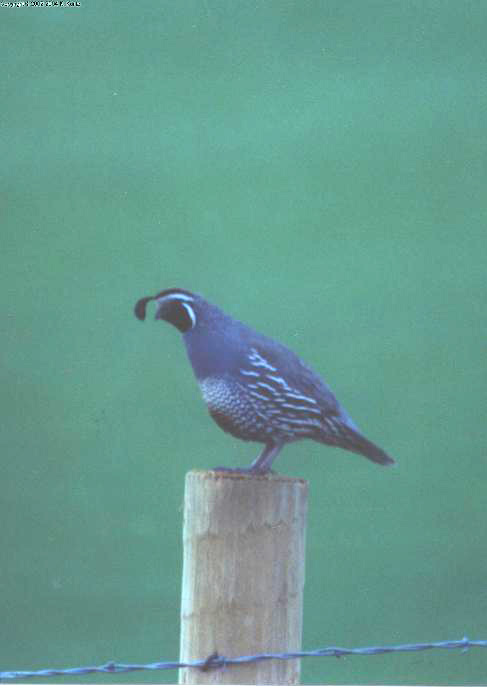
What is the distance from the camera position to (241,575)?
5.97ft

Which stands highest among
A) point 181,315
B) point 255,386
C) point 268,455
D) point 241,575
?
point 181,315

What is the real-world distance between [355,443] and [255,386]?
31 cm

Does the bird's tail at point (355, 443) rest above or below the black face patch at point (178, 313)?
below

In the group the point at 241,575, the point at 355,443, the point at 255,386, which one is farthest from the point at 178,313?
the point at 241,575

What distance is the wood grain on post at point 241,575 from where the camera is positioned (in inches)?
71.7

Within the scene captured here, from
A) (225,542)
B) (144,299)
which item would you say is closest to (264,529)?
(225,542)

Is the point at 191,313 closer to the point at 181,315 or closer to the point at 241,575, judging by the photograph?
the point at 181,315

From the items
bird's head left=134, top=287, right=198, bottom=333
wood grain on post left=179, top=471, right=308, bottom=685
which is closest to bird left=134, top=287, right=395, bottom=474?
bird's head left=134, top=287, right=198, bottom=333

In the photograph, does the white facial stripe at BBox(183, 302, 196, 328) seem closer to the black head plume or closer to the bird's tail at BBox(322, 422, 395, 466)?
the black head plume

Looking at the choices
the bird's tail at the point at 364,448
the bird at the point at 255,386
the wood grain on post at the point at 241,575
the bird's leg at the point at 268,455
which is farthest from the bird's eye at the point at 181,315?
the wood grain on post at the point at 241,575

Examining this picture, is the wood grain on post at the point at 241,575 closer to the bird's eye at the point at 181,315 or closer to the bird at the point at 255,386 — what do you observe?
the bird at the point at 255,386

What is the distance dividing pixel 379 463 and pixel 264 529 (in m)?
1.06

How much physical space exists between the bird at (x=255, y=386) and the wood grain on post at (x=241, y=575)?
0.85 meters

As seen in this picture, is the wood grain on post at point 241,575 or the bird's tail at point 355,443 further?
the bird's tail at point 355,443
